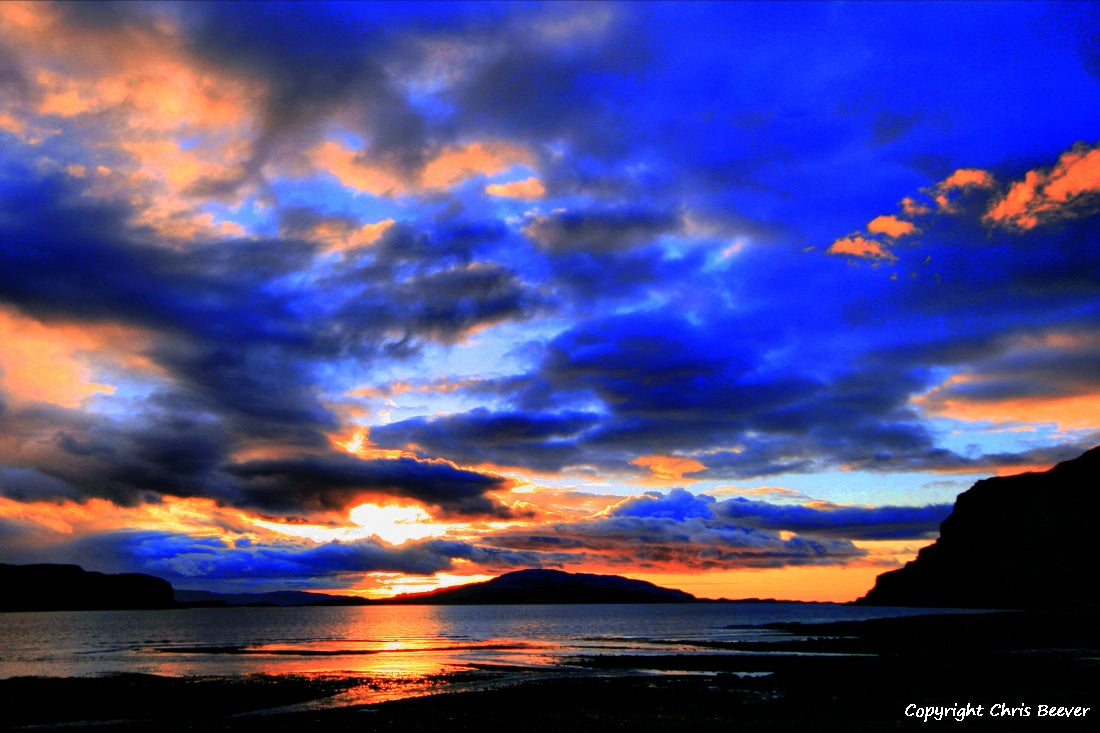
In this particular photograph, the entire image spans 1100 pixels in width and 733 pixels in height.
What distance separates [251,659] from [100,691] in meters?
39.2

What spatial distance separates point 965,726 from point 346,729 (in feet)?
99.5

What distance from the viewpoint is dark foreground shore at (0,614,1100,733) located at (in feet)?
129

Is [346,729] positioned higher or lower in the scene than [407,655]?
higher

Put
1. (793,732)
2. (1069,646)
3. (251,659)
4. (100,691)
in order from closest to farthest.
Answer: (793,732) → (100,691) → (1069,646) → (251,659)

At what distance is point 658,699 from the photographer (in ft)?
161

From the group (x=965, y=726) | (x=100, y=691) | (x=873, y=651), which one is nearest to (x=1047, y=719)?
(x=965, y=726)

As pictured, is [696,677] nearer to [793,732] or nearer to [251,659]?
[793,732]

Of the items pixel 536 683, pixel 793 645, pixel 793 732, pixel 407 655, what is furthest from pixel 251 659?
pixel 793 732

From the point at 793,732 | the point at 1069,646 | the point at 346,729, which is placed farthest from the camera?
the point at 1069,646

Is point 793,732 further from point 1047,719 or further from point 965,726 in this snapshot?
point 1047,719

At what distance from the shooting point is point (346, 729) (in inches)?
1553

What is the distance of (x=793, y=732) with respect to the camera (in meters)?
35.2

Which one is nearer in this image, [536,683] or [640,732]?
[640,732]

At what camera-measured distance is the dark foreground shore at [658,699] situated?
129ft
